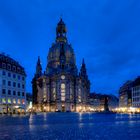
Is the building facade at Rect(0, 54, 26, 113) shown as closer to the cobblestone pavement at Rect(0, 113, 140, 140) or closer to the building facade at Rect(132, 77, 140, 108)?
the cobblestone pavement at Rect(0, 113, 140, 140)

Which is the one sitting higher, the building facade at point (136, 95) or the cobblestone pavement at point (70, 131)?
the building facade at point (136, 95)

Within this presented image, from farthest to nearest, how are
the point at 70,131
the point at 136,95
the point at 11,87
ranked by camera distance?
→ the point at 136,95
the point at 11,87
the point at 70,131

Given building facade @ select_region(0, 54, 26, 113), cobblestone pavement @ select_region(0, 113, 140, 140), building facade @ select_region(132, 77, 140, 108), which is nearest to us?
cobblestone pavement @ select_region(0, 113, 140, 140)

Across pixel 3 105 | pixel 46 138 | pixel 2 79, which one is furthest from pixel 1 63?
pixel 46 138

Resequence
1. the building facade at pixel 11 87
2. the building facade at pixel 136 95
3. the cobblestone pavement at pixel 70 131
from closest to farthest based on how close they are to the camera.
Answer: the cobblestone pavement at pixel 70 131, the building facade at pixel 11 87, the building facade at pixel 136 95

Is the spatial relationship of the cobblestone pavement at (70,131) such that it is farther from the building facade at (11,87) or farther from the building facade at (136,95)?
the building facade at (136,95)

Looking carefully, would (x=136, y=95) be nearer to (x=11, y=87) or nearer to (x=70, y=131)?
(x=11, y=87)

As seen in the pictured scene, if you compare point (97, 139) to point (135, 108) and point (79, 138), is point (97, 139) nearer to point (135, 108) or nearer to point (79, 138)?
point (79, 138)

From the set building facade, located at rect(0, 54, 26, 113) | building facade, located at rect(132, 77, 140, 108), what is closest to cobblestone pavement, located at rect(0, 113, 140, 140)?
building facade, located at rect(0, 54, 26, 113)

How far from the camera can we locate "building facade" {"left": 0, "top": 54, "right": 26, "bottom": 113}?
100 metres

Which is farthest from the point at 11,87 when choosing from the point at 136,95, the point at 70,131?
the point at 136,95

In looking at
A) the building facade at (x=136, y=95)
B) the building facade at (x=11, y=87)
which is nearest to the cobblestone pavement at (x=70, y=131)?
the building facade at (x=11, y=87)

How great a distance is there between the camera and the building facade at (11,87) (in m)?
100

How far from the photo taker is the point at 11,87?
104m
